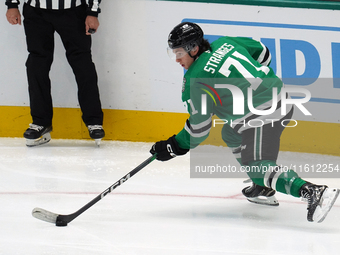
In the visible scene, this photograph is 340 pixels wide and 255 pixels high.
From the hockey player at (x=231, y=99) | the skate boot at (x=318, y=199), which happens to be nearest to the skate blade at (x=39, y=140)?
the hockey player at (x=231, y=99)

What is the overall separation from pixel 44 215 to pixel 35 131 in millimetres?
1550

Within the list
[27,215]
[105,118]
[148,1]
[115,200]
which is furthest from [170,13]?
[27,215]

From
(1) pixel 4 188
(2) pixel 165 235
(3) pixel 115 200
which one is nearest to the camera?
(2) pixel 165 235

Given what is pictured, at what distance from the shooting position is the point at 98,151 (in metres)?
3.46

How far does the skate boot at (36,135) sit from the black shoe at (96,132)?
0.33 m

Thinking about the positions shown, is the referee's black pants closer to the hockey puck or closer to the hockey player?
the hockey player

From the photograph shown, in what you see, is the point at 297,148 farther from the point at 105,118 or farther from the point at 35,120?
the point at 35,120

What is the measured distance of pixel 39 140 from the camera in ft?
11.8

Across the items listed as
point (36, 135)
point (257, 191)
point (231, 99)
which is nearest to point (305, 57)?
point (257, 191)

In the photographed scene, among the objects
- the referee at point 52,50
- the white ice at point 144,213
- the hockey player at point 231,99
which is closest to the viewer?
the white ice at point 144,213

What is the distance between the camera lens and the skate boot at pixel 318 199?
188 cm

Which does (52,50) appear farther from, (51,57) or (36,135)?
(36,135)

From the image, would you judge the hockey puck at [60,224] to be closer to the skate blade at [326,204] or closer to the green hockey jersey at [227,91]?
the green hockey jersey at [227,91]

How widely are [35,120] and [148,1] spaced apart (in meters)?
1.19
